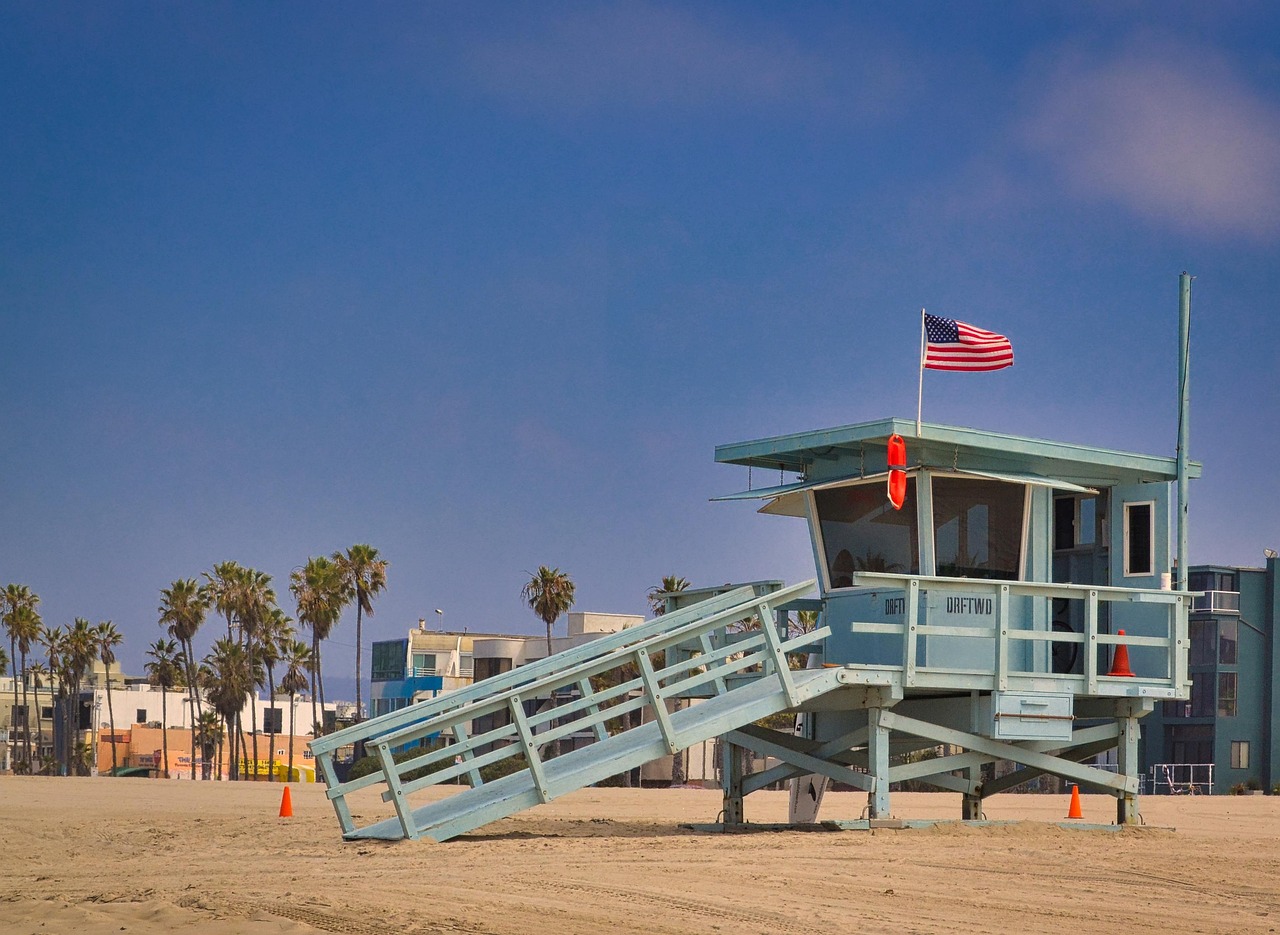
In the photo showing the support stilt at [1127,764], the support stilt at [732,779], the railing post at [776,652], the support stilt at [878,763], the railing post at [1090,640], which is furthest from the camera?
the support stilt at [732,779]

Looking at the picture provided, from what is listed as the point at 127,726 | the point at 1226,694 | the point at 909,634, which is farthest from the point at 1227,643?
the point at 127,726

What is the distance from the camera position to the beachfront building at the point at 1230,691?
59.4 metres

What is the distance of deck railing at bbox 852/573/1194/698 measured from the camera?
50.2 feet

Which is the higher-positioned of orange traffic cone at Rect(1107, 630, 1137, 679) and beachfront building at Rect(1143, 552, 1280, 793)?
orange traffic cone at Rect(1107, 630, 1137, 679)

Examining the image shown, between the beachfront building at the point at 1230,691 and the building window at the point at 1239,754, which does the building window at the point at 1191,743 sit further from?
the building window at the point at 1239,754

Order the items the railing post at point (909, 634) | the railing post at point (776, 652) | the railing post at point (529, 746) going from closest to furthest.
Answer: the railing post at point (529, 746), the railing post at point (776, 652), the railing post at point (909, 634)

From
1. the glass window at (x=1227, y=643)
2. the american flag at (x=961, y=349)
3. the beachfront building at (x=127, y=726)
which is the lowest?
the beachfront building at (x=127, y=726)

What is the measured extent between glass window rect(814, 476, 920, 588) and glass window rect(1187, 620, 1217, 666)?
151 feet

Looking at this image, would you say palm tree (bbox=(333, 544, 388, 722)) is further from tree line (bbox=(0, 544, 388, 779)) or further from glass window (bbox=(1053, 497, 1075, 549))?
glass window (bbox=(1053, 497, 1075, 549))

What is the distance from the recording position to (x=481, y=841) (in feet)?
45.9

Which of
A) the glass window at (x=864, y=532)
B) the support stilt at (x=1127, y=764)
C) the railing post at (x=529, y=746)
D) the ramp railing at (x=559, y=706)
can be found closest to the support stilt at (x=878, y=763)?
the ramp railing at (x=559, y=706)

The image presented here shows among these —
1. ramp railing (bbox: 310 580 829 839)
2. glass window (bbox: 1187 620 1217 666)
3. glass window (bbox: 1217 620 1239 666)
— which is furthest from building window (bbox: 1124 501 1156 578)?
glass window (bbox: 1217 620 1239 666)

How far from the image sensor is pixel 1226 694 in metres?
59.9

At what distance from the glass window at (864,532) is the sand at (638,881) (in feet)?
9.79
